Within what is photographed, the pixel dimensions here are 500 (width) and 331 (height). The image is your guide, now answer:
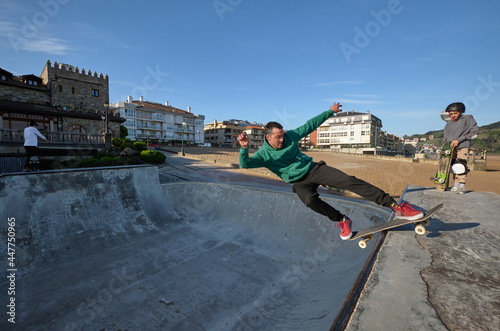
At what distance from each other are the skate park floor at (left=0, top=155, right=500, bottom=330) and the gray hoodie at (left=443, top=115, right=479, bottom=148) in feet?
4.05

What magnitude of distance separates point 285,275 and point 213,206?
11.2 feet

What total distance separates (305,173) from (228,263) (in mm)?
2116

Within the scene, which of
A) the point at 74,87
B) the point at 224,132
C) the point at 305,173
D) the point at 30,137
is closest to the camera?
the point at 305,173

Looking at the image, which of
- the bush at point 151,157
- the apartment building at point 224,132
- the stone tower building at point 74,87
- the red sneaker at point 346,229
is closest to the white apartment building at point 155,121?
the apartment building at point 224,132

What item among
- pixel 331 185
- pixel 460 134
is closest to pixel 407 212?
pixel 331 185

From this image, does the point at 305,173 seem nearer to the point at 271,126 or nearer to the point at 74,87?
the point at 271,126

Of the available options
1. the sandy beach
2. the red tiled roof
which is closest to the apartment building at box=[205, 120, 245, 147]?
the red tiled roof

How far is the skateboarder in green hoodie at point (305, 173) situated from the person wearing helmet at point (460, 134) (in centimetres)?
334

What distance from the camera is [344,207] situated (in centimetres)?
469

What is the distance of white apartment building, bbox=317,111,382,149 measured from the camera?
271ft

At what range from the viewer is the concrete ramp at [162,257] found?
8.77 feet

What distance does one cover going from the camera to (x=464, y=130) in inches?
188

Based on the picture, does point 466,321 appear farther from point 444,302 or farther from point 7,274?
point 7,274

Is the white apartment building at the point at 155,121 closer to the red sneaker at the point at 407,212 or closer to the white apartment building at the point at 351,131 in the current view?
the white apartment building at the point at 351,131
